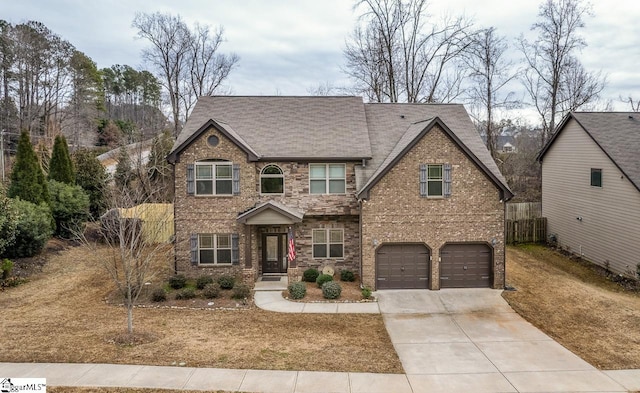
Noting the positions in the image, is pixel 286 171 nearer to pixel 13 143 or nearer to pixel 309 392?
pixel 309 392

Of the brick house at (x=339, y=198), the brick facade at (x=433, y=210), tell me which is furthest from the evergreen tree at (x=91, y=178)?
the brick facade at (x=433, y=210)

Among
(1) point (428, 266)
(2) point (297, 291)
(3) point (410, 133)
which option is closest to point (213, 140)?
(2) point (297, 291)

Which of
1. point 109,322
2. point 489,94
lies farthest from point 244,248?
point 489,94

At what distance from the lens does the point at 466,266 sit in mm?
18250

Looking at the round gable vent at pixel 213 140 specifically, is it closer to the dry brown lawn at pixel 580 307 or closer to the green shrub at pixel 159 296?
the green shrub at pixel 159 296

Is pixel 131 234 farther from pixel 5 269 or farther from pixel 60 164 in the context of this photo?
pixel 60 164

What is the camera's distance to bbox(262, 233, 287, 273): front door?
19953mm

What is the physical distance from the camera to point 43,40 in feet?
125

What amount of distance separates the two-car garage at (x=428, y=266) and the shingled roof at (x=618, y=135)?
7785mm

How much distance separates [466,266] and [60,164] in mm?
24425

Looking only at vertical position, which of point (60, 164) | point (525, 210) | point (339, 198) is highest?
point (60, 164)

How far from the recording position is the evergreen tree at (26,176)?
22953 mm

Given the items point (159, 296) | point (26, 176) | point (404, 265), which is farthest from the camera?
point (26, 176)

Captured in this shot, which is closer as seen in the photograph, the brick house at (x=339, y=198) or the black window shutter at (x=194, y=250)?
the brick house at (x=339, y=198)
